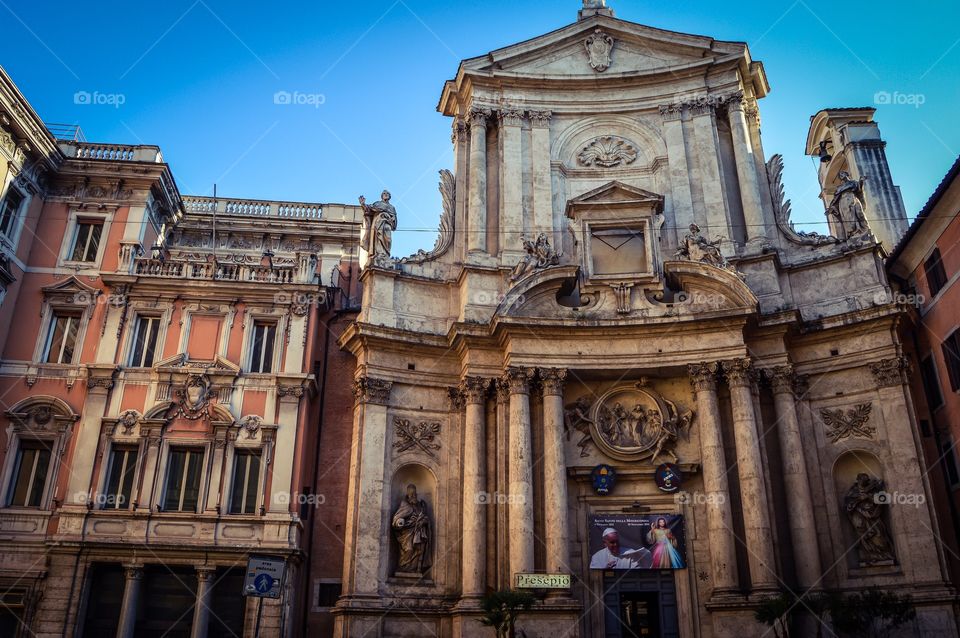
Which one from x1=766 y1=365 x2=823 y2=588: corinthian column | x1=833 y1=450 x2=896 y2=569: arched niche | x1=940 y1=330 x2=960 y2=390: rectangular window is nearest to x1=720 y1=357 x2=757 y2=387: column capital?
x1=766 y1=365 x2=823 y2=588: corinthian column

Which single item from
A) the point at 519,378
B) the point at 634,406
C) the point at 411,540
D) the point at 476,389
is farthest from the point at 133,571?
the point at 634,406

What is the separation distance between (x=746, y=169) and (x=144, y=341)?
19.9 metres

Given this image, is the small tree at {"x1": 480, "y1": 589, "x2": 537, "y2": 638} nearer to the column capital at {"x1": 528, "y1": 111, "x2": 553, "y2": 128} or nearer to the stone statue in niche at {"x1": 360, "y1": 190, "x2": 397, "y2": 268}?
the stone statue in niche at {"x1": 360, "y1": 190, "x2": 397, "y2": 268}

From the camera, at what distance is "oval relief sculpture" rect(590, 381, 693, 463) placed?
77.8ft

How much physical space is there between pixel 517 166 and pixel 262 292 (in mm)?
9615

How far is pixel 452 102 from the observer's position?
101ft

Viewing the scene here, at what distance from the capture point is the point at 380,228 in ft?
86.5

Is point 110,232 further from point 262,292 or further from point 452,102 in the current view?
point 452,102

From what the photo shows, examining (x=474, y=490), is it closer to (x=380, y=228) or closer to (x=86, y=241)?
(x=380, y=228)

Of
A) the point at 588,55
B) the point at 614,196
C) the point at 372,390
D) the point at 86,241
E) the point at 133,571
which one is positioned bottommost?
the point at 133,571

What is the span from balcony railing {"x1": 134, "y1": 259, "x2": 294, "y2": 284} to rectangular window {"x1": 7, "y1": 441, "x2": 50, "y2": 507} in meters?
5.87

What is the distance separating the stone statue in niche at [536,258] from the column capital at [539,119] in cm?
543

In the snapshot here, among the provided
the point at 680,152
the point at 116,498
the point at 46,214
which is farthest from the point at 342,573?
the point at 680,152

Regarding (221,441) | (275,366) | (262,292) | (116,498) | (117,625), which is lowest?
(117,625)
